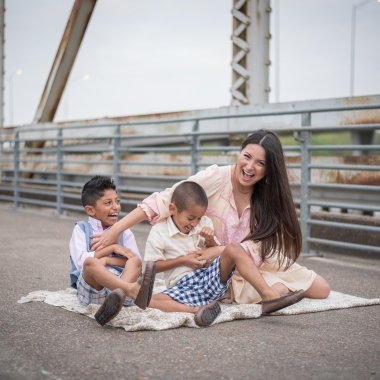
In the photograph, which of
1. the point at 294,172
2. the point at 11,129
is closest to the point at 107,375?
the point at 294,172

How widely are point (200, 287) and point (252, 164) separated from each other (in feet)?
2.40

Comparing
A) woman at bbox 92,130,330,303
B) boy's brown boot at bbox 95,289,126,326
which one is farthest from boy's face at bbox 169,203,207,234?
boy's brown boot at bbox 95,289,126,326

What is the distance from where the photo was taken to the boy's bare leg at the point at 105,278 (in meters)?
3.35

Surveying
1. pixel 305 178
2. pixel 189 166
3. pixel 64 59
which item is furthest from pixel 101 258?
pixel 64 59

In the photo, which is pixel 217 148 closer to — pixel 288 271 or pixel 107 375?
pixel 288 271

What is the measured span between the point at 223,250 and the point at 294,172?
3.18m

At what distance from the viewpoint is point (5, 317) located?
364 centimetres

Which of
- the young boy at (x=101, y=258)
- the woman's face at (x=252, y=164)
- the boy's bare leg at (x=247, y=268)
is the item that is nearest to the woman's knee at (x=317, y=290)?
the boy's bare leg at (x=247, y=268)

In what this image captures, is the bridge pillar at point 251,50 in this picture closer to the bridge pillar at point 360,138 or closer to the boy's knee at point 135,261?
the bridge pillar at point 360,138

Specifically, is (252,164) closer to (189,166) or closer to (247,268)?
(247,268)

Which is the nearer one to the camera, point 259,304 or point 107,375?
point 107,375

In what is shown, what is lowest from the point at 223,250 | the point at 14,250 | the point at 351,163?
A: the point at 14,250

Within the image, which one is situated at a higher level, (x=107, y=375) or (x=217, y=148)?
(x=217, y=148)

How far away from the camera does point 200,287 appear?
12.4 ft
